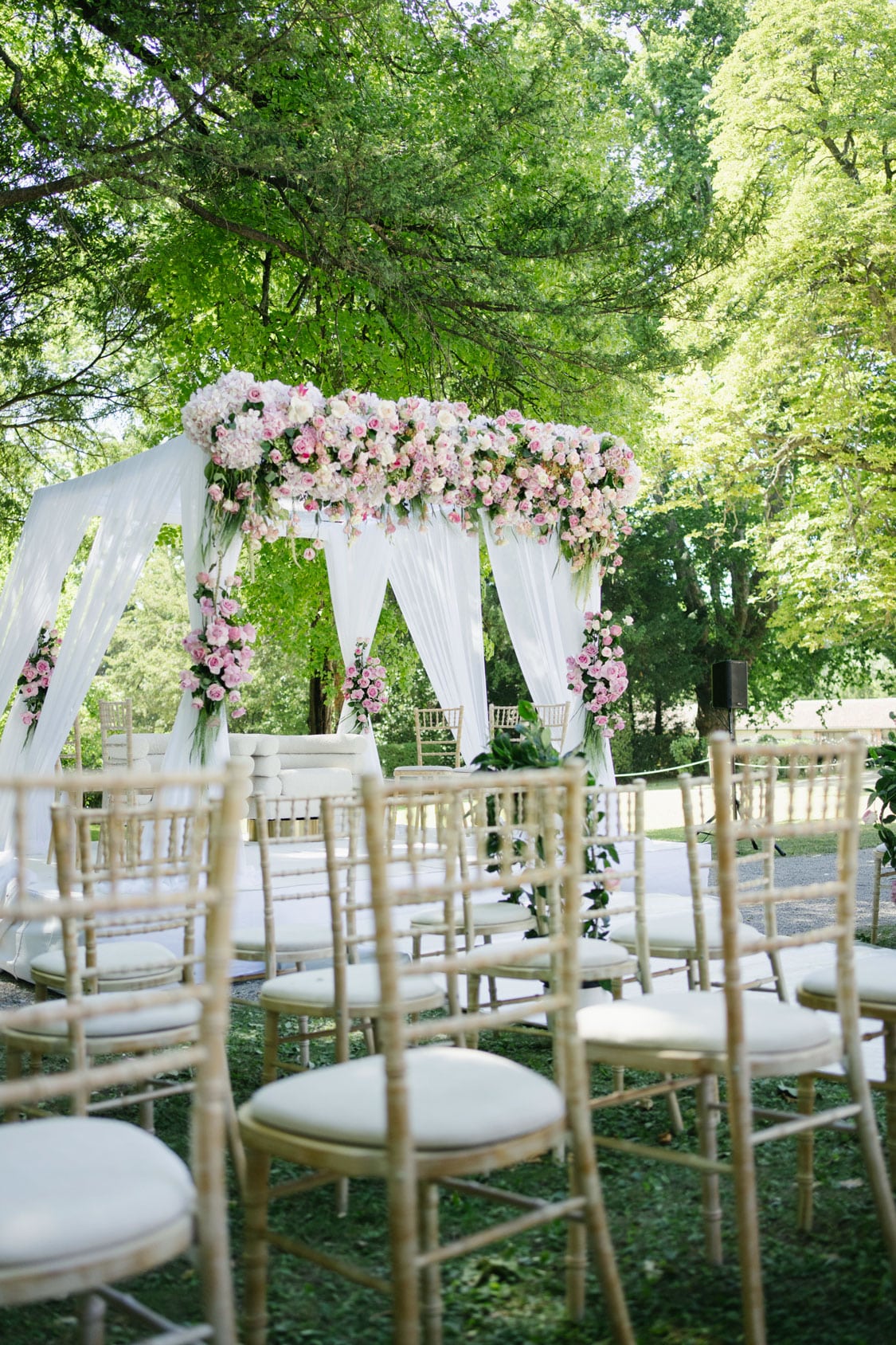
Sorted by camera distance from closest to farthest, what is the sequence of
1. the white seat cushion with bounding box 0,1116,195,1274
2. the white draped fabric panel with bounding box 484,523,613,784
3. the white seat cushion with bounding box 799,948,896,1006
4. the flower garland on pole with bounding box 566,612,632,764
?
the white seat cushion with bounding box 0,1116,195,1274, the white seat cushion with bounding box 799,948,896,1006, the flower garland on pole with bounding box 566,612,632,764, the white draped fabric panel with bounding box 484,523,613,784

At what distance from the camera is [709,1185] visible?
2.40 m

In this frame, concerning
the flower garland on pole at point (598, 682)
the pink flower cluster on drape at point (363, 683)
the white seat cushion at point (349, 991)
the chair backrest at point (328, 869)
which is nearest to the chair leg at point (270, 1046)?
the white seat cushion at point (349, 991)

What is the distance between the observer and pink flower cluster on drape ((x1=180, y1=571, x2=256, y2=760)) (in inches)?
239

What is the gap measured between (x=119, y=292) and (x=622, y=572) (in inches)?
541

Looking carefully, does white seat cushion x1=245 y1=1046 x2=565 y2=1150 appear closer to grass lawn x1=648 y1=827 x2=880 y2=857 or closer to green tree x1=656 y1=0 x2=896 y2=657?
grass lawn x1=648 y1=827 x2=880 y2=857

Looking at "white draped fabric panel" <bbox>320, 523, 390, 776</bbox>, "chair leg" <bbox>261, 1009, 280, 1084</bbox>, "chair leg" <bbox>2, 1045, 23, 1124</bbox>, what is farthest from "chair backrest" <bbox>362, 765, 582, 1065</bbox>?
"white draped fabric panel" <bbox>320, 523, 390, 776</bbox>

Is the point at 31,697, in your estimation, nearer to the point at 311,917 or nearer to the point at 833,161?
the point at 311,917

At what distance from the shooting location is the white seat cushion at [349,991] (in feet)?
8.96

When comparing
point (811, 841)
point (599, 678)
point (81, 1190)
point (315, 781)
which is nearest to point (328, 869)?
point (81, 1190)

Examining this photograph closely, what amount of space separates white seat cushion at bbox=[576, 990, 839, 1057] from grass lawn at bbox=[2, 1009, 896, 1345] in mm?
493

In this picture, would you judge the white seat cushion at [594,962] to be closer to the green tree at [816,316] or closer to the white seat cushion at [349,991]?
the white seat cushion at [349,991]

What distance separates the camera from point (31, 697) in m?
9.03

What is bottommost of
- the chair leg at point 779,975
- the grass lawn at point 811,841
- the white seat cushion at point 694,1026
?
the grass lawn at point 811,841

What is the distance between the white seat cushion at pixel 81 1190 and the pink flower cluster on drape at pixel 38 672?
7.43 metres
